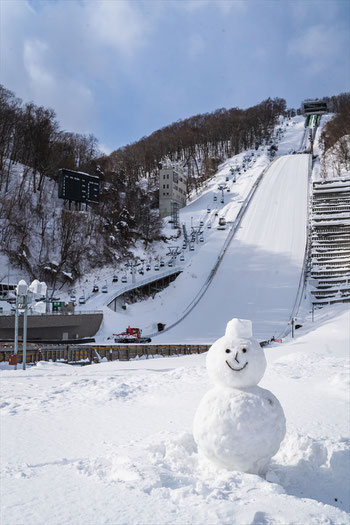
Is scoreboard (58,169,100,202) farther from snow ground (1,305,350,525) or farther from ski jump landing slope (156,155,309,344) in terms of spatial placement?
snow ground (1,305,350,525)

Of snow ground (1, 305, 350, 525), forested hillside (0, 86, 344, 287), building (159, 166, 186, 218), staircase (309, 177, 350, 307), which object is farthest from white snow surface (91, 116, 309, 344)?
snow ground (1, 305, 350, 525)

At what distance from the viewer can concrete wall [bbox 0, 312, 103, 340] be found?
103 ft

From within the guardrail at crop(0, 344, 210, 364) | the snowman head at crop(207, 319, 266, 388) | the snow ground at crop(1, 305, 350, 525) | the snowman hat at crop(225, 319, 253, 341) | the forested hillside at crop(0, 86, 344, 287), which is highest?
the forested hillside at crop(0, 86, 344, 287)

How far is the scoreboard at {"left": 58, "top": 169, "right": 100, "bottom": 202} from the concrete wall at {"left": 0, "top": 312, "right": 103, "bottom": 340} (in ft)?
69.3

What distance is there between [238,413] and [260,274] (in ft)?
137

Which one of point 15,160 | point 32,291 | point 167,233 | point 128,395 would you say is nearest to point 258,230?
point 167,233

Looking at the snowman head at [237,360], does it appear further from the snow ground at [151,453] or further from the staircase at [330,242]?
the staircase at [330,242]

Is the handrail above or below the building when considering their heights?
below

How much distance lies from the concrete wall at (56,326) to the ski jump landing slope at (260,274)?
5.42 meters

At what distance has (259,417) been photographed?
20.1ft

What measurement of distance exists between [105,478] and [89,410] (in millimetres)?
5017

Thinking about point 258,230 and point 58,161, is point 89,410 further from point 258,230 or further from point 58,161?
point 58,161

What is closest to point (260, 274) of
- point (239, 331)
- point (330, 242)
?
point (330, 242)

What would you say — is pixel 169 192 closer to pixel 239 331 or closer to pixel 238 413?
pixel 239 331
